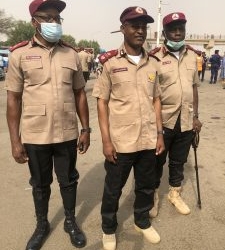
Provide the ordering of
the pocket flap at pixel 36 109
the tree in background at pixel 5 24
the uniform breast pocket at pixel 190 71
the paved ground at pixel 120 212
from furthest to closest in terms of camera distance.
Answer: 1. the tree in background at pixel 5 24
2. the uniform breast pocket at pixel 190 71
3. the paved ground at pixel 120 212
4. the pocket flap at pixel 36 109

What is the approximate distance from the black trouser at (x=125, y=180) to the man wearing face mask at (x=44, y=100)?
358 millimetres

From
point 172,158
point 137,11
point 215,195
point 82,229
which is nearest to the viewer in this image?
point 137,11

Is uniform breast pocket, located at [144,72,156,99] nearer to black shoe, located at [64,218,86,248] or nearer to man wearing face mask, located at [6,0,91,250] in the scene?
man wearing face mask, located at [6,0,91,250]

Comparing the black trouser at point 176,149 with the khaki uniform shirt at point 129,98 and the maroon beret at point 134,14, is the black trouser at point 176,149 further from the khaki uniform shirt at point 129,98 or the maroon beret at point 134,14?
the maroon beret at point 134,14

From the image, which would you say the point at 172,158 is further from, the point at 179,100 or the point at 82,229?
the point at 82,229

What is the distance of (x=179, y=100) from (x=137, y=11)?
3.64ft

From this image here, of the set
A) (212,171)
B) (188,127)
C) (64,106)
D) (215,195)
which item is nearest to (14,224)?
(64,106)

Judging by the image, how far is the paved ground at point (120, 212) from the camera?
325 cm

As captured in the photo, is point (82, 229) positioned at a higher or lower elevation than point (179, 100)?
lower

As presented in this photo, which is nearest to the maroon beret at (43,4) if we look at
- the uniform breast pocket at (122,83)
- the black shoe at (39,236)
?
the uniform breast pocket at (122,83)

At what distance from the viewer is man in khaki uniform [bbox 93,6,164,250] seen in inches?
113

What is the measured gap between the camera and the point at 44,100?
288 centimetres

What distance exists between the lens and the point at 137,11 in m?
2.81

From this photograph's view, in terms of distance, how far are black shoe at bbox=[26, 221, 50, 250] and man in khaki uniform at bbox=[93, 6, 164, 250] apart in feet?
2.03
